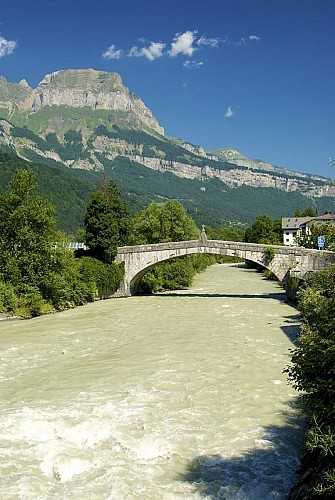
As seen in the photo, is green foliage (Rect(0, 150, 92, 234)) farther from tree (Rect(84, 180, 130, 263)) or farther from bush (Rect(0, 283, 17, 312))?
bush (Rect(0, 283, 17, 312))

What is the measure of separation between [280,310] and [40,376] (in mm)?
18479

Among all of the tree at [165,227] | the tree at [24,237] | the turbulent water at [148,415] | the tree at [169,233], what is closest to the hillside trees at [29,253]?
the tree at [24,237]

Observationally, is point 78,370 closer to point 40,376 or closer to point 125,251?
point 40,376

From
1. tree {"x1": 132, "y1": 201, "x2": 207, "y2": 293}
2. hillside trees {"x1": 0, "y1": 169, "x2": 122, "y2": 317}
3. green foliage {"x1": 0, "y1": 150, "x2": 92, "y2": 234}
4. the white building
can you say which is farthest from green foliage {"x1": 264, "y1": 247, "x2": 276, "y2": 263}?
green foliage {"x1": 0, "y1": 150, "x2": 92, "y2": 234}

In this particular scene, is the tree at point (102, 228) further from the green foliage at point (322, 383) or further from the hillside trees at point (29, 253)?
the green foliage at point (322, 383)

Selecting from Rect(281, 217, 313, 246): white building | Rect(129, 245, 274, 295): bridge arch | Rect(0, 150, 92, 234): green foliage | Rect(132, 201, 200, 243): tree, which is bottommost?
Rect(129, 245, 274, 295): bridge arch

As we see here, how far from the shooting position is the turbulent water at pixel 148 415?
9.07 m

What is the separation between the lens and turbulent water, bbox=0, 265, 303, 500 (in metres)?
9.07

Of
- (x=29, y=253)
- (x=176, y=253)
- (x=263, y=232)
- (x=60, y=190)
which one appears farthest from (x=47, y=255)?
(x=60, y=190)

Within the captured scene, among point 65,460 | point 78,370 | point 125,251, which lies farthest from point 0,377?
point 125,251

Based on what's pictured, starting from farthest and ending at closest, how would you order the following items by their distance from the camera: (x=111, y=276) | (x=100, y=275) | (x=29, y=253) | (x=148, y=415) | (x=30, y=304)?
(x=111, y=276), (x=100, y=275), (x=29, y=253), (x=30, y=304), (x=148, y=415)

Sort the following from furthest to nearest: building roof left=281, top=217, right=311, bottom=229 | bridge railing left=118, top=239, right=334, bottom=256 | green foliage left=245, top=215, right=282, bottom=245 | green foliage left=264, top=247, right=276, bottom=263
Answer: building roof left=281, top=217, right=311, bottom=229 → green foliage left=245, top=215, right=282, bottom=245 → bridge railing left=118, top=239, right=334, bottom=256 → green foliage left=264, top=247, right=276, bottom=263

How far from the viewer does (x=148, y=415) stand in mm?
12117

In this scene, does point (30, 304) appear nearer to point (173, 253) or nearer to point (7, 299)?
point (7, 299)
